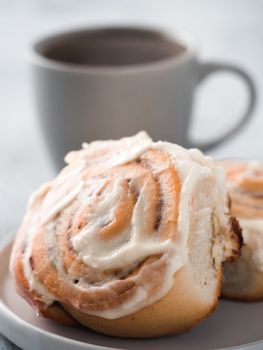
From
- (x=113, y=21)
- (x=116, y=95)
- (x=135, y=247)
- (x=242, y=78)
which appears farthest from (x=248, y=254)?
(x=113, y=21)

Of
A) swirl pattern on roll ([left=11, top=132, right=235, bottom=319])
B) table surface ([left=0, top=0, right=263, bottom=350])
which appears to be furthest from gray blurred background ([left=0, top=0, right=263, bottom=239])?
swirl pattern on roll ([left=11, top=132, right=235, bottom=319])

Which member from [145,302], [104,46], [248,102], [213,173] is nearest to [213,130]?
[248,102]

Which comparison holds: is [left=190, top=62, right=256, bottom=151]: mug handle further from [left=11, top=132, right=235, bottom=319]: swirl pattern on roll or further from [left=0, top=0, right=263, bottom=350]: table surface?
[left=11, top=132, right=235, bottom=319]: swirl pattern on roll

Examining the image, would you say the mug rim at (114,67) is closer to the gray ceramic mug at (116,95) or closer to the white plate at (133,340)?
the gray ceramic mug at (116,95)

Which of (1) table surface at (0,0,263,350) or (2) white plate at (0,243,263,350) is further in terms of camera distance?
(1) table surface at (0,0,263,350)

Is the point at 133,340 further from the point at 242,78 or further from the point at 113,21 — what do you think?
the point at 113,21

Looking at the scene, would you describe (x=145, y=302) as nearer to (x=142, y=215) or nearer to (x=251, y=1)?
(x=142, y=215)

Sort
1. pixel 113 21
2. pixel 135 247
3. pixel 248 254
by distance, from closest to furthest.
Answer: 1. pixel 135 247
2. pixel 248 254
3. pixel 113 21
